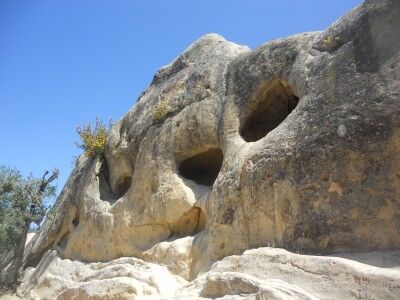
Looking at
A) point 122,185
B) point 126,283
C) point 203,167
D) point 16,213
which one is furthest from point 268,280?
point 16,213

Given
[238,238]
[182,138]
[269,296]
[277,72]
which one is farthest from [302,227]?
[182,138]

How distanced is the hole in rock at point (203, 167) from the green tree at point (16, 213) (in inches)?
251

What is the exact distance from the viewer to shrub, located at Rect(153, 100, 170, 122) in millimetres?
13055

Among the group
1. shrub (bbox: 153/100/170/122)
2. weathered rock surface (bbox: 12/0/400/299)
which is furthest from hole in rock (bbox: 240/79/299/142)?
shrub (bbox: 153/100/170/122)

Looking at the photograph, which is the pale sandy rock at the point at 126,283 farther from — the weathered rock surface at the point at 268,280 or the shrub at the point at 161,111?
the shrub at the point at 161,111

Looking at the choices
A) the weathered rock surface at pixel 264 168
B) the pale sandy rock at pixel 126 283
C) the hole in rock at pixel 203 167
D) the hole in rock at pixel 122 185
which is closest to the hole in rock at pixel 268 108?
the weathered rock surface at pixel 264 168

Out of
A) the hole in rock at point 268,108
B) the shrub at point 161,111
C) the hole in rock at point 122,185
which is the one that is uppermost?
the shrub at point 161,111

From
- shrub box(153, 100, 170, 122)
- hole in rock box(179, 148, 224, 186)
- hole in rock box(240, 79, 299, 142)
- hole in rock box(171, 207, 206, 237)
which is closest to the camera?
hole in rock box(240, 79, 299, 142)

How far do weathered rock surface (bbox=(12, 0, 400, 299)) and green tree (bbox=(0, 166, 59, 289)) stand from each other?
6.89 ft

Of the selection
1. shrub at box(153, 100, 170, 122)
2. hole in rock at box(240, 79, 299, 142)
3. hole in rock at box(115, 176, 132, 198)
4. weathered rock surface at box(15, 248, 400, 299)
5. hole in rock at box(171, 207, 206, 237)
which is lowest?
weathered rock surface at box(15, 248, 400, 299)

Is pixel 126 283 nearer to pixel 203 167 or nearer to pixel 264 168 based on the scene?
pixel 264 168

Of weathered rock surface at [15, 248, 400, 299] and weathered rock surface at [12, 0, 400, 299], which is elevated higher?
weathered rock surface at [12, 0, 400, 299]

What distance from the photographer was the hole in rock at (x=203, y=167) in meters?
12.9

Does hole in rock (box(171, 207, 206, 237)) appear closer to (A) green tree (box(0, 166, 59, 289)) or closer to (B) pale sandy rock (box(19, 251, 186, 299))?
(B) pale sandy rock (box(19, 251, 186, 299))
